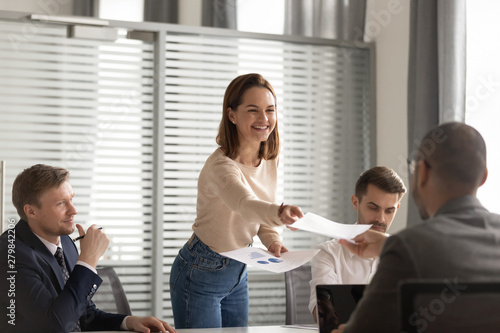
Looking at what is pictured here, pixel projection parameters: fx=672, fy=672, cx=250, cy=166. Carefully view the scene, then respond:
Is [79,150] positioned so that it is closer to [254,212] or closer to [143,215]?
[143,215]

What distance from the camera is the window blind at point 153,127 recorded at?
355 centimetres

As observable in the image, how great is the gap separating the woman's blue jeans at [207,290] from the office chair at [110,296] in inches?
7.4

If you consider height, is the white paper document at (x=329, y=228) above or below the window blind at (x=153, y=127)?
below

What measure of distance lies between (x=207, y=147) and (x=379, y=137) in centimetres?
107

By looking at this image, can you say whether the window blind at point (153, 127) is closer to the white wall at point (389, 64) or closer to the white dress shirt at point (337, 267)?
the white wall at point (389, 64)

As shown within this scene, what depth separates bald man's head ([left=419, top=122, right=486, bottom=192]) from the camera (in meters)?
0.93

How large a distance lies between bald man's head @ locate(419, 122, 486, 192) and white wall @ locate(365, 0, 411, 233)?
111 inches

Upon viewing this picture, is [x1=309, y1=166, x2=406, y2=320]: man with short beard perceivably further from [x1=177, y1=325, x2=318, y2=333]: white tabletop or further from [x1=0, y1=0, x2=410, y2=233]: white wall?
[x1=0, y1=0, x2=410, y2=233]: white wall

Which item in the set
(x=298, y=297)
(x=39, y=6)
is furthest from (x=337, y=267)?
(x=39, y=6)

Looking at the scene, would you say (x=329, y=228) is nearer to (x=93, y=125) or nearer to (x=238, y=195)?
(x=238, y=195)

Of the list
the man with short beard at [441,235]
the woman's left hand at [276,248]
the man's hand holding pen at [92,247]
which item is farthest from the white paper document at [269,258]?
the man with short beard at [441,235]

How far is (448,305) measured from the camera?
89 cm

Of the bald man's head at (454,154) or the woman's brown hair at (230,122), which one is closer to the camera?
the bald man's head at (454,154)

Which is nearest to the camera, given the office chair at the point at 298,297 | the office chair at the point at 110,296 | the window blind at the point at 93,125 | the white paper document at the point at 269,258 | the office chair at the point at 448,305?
the office chair at the point at 448,305
